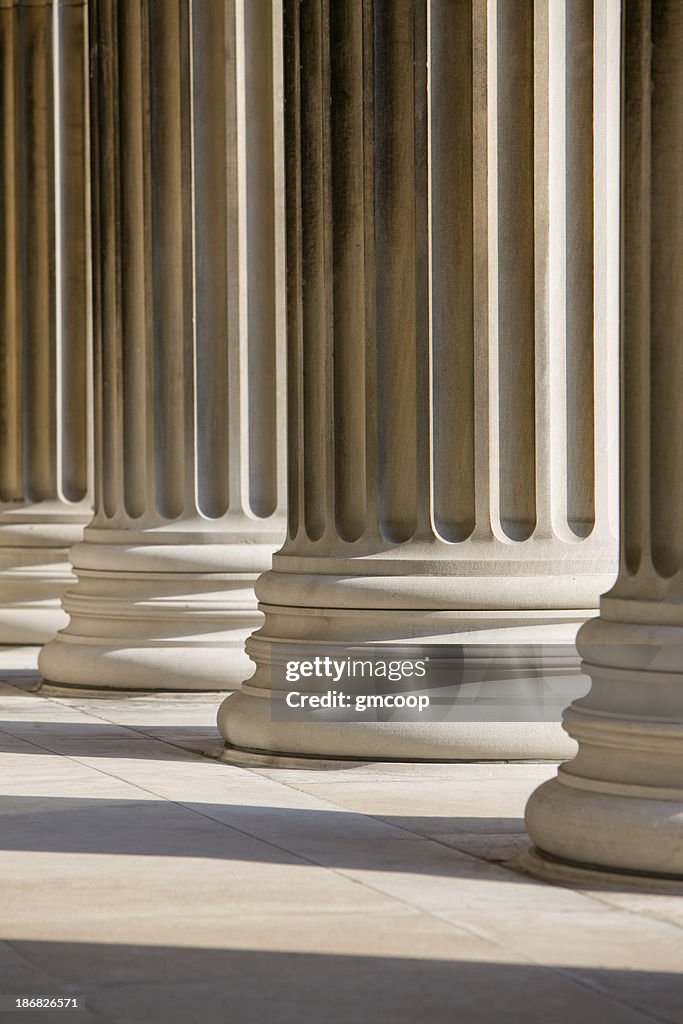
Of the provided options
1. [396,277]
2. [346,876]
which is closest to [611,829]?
[346,876]

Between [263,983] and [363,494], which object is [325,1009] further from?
[363,494]

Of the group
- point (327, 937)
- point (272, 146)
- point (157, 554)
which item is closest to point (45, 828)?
point (327, 937)

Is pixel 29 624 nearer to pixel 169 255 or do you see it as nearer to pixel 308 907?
pixel 169 255

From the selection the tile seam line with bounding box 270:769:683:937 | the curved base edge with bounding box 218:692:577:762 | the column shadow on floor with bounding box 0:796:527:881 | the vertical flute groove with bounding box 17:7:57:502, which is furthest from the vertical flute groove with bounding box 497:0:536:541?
the vertical flute groove with bounding box 17:7:57:502

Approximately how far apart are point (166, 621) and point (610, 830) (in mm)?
17641

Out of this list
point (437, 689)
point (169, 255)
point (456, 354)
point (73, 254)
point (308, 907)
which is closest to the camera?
point (308, 907)

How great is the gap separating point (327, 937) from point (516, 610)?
1116 centimetres

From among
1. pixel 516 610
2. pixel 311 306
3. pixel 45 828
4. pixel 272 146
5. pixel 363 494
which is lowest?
pixel 45 828

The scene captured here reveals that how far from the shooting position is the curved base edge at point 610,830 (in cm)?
1716

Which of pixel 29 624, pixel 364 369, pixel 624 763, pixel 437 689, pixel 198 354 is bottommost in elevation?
pixel 29 624

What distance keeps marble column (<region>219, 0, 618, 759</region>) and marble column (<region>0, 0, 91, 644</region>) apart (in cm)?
1906

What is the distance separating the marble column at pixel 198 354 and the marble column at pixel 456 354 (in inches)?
295

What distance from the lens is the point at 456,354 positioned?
26219 millimetres

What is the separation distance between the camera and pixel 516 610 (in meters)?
25.9
